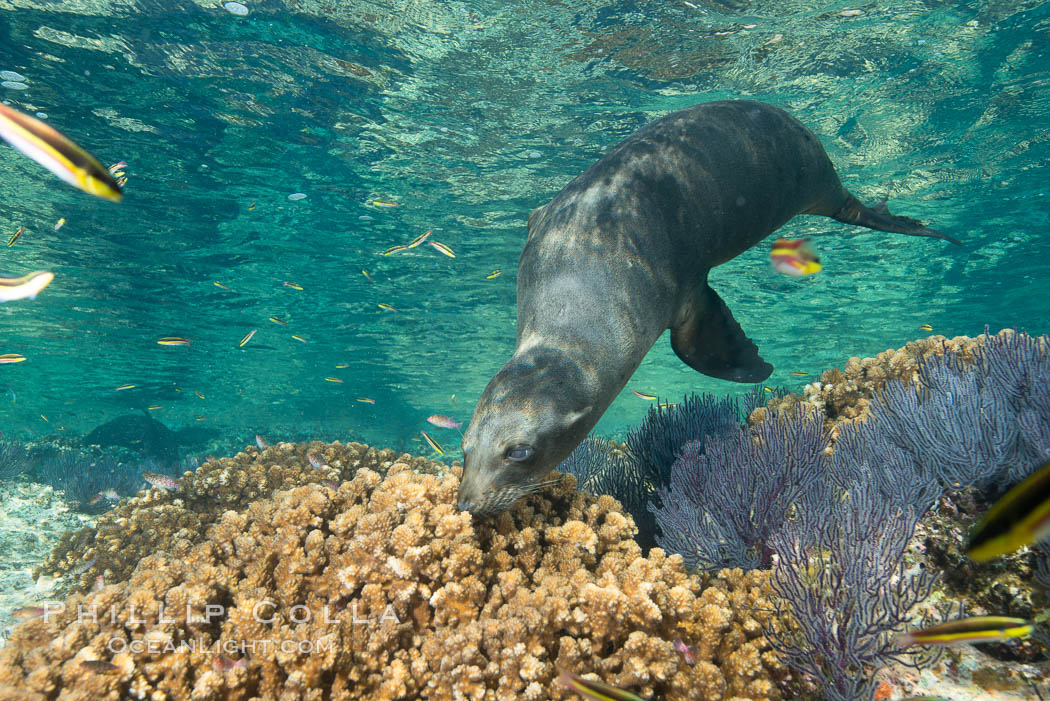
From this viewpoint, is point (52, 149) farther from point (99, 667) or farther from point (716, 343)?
point (716, 343)

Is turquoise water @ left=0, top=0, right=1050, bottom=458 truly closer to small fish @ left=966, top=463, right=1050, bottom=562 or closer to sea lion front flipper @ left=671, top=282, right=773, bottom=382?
sea lion front flipper @ left=671, top=282, right=773, bottom=382

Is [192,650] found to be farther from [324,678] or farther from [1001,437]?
[1001,437]

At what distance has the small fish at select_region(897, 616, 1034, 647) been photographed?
59.6 inches

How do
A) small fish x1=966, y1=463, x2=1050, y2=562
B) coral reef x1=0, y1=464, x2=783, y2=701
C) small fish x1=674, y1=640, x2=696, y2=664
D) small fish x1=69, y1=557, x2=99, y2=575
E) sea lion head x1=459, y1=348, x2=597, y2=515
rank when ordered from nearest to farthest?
1. small fish x1=966, y1=463, x2=1050, y2=562
2. coral reef x1=0, y1=464, x2=783, y2=701
3. small fish x1=674, y1=640, x2=696, y2=664
4. sea lion head x1=459, y1=348, x2=597, y2=515
5. small fish x1=69, y1=557, x2=99, y2=575

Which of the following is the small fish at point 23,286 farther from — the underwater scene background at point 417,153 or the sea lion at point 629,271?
the sea lion at point 629,271

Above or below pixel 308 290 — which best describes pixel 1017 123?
above

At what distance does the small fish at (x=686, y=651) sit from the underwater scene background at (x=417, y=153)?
156 mm

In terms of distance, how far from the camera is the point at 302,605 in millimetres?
2744

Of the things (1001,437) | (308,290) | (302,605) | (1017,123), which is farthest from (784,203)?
(308,290)

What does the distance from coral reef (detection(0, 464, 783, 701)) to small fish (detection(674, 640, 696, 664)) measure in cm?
3

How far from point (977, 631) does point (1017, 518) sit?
0.79 m

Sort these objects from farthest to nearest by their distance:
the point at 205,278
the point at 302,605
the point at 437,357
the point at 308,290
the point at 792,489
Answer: the point at 437,357 < the point at 308,290 < the point at 205,278 < the point at 792,489 < the point at 302,605

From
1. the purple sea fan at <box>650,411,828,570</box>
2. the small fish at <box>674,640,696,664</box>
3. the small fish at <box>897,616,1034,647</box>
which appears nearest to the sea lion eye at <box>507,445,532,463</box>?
the small fish at <box>674,640,696,664</box>

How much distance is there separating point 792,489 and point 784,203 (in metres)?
3.40
